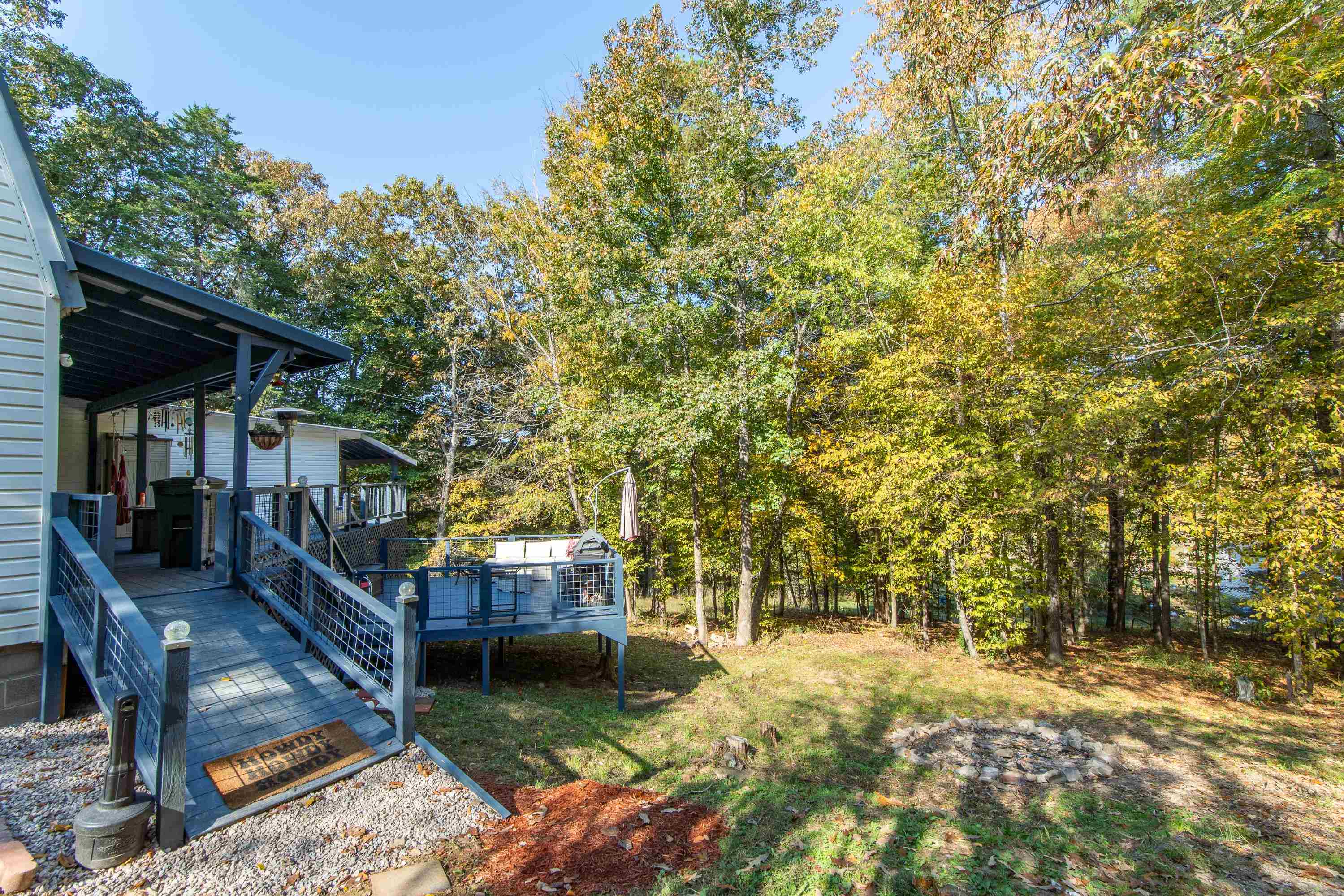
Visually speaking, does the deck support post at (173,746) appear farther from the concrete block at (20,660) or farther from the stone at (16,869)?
the concrete block at (20,660)

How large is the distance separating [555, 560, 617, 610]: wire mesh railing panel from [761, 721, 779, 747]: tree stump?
266cm

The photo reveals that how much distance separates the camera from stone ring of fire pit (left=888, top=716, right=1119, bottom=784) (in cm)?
539

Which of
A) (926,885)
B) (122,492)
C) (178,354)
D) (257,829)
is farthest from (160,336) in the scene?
(926,885)

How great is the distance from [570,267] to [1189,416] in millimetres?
12195

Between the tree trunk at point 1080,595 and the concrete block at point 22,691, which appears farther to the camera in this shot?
the tree trunk at point 1080,595

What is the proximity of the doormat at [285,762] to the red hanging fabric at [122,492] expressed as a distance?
911cm

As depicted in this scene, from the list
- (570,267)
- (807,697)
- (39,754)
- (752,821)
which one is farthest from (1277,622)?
(570,267)

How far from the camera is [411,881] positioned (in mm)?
2785

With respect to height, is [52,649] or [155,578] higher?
[155,578]

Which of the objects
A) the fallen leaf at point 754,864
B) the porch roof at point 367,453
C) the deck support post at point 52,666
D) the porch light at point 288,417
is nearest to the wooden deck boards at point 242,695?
the deck support post at point 52,666

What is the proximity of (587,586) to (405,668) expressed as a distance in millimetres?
4471

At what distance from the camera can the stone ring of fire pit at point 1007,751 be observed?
5387 millimetres

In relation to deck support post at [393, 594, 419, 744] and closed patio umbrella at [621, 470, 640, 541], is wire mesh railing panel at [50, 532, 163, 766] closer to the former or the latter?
deck support post at [393, 594, 419, 744]

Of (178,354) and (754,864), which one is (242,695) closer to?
(754,864)
